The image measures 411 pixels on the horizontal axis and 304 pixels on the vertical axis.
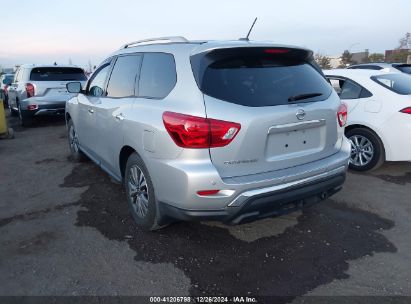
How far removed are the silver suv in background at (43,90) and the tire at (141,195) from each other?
649cm

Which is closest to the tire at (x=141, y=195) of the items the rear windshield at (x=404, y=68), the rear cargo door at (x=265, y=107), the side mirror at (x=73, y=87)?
Answer: the rear cargo door at (x=265, y=107)

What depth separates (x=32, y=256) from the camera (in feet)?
10.3

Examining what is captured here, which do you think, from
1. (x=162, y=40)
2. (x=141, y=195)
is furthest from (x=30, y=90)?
(x=141, y=195)

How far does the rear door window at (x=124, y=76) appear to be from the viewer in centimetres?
360

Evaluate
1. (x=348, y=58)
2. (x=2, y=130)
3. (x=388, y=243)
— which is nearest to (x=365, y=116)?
(x=388, y=243)

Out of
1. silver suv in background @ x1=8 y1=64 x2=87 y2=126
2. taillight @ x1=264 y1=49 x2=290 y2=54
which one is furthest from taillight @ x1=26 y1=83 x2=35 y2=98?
taillight @ x1=264 y1=49 x2=290 y2=54

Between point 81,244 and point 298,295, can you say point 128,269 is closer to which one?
point 81,244

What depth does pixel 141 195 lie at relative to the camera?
3420 millimetres

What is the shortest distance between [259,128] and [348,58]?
4148 cm

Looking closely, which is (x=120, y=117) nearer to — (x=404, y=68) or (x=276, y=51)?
(x=276, y=51)

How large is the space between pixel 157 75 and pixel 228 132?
1032 millimetres

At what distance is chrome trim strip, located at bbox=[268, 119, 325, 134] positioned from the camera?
2.73 m

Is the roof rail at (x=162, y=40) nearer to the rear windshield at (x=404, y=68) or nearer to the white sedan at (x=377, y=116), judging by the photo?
the white sedan at (x=377, y=116)

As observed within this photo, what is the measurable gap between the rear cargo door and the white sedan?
81.9 inches
